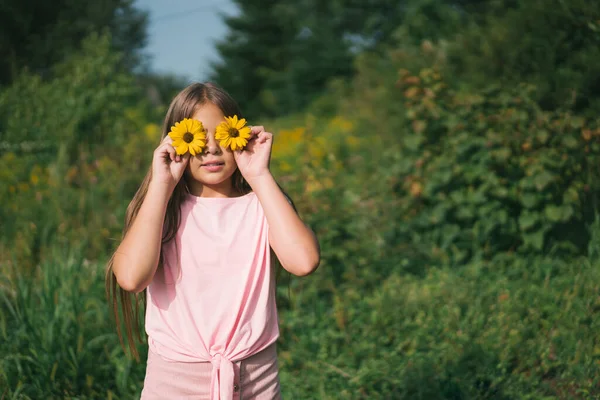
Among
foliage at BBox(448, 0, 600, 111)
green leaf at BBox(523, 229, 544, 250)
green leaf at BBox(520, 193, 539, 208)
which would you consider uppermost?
foliage at BBox(448, 0, 600, 111)

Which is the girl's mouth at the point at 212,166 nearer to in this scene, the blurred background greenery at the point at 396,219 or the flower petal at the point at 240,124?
the flower petal at the point at 240,124

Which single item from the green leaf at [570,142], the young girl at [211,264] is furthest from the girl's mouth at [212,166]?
the green leaf at [570,142]

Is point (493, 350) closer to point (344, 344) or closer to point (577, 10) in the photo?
point (344, 344)

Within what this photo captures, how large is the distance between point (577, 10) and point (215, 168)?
4.37 metres

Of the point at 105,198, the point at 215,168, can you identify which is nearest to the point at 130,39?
the point at 105,198

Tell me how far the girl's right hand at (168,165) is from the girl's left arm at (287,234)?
0.23 meters

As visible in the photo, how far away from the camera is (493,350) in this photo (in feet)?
10.8

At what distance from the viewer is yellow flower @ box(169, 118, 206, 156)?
1722 millimetres

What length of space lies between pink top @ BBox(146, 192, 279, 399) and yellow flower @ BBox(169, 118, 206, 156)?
0.17 m

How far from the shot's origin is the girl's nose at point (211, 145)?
5.86 ft

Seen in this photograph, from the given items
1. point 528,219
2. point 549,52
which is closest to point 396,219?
point 528,219

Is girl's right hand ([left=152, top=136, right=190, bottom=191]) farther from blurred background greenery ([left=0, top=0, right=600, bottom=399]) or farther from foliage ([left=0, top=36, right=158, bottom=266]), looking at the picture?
foliage ([left=0, top=36, right=158, bottom=266])

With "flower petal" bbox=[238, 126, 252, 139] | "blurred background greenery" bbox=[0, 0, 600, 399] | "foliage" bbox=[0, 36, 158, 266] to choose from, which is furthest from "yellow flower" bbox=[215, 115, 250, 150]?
"foliage" bbox=[0, 36, 158, 266]

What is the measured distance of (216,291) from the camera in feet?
5.68
